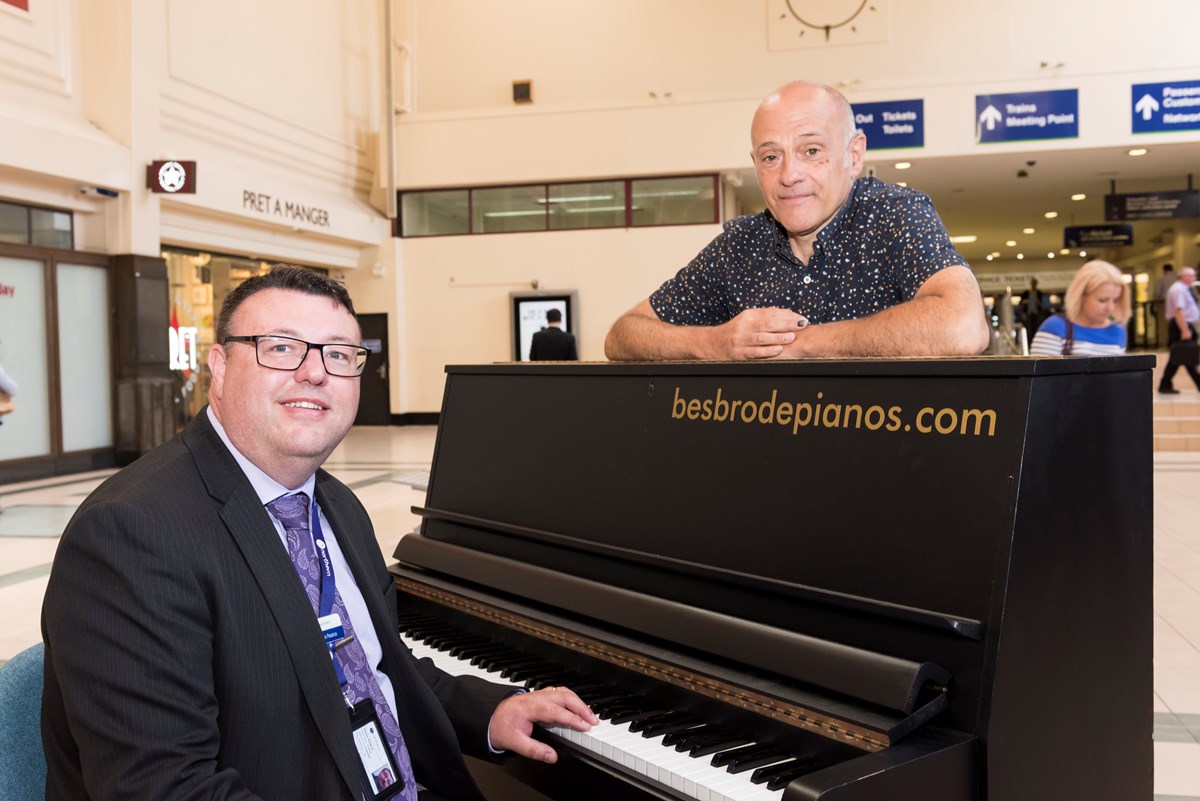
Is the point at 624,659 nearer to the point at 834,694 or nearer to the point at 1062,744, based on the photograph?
the point at 834,694

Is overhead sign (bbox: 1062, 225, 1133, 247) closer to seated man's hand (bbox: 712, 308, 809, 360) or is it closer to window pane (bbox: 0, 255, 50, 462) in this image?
window pane (bbox: 0, 255, 50, 462)

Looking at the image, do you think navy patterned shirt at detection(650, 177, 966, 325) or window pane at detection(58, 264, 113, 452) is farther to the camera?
window pane at detection(58, 264, 113, 452)

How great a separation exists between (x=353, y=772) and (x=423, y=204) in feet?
53.8

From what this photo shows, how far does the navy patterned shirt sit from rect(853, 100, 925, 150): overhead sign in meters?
13.0

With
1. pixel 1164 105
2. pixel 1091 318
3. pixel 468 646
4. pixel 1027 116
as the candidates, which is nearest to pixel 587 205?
pixel 1027 116

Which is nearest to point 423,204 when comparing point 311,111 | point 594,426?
point 311,111

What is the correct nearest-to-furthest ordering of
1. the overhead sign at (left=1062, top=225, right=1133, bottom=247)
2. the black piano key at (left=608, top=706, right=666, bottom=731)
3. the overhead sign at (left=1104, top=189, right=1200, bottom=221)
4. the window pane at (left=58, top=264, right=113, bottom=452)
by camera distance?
the black piano key at (left=608, top=706, right=666, bottom=731), the window pane at (left=58, top=264, right=113, bottom=452), the overhead sign at (left=1104, top=189, right=1200, bottom=221), the overhead sign at (left=1062, top=225, right=1133, bottom=247)

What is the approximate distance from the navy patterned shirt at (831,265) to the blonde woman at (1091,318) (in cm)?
502

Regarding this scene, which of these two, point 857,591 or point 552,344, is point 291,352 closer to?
point 857,591

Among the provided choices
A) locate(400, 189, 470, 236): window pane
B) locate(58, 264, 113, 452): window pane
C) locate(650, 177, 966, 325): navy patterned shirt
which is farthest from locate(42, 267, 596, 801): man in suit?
locate(400, 189, 470, 236): window pane

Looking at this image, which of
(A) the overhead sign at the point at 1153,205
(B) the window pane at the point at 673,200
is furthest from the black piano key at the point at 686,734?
(A) the overhead sign at the point at 1153,205

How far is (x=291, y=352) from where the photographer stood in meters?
1.51

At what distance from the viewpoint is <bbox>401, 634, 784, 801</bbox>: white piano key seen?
4.43ft

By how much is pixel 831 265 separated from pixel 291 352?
122cm
